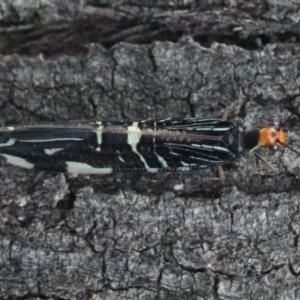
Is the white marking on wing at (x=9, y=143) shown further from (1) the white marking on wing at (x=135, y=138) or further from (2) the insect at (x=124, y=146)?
(1) the white marking on wing at (x=135, y=138)

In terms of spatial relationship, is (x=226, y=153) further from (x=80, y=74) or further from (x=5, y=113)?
(x=5, y=113)

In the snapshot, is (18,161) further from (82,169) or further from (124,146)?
(124,146)

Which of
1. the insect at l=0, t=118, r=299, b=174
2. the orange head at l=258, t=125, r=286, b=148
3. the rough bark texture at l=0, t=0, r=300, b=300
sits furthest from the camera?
the insect at l=0, t=118, r=299, b=174

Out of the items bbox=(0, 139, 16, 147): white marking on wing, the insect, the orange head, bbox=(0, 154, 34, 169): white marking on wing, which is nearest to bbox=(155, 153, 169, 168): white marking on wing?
the insect

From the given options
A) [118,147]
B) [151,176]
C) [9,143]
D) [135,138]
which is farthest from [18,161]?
[151,176]

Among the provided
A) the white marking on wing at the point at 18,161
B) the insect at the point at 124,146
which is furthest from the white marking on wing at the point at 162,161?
the white marking on wing at the point at 18,161

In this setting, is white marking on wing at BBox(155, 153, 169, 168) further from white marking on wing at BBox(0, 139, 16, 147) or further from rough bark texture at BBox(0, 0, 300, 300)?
white marking on wing at BBox(0, 139, 16, 147)

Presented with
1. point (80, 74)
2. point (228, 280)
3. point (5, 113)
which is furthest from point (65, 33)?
point (228, 280)
